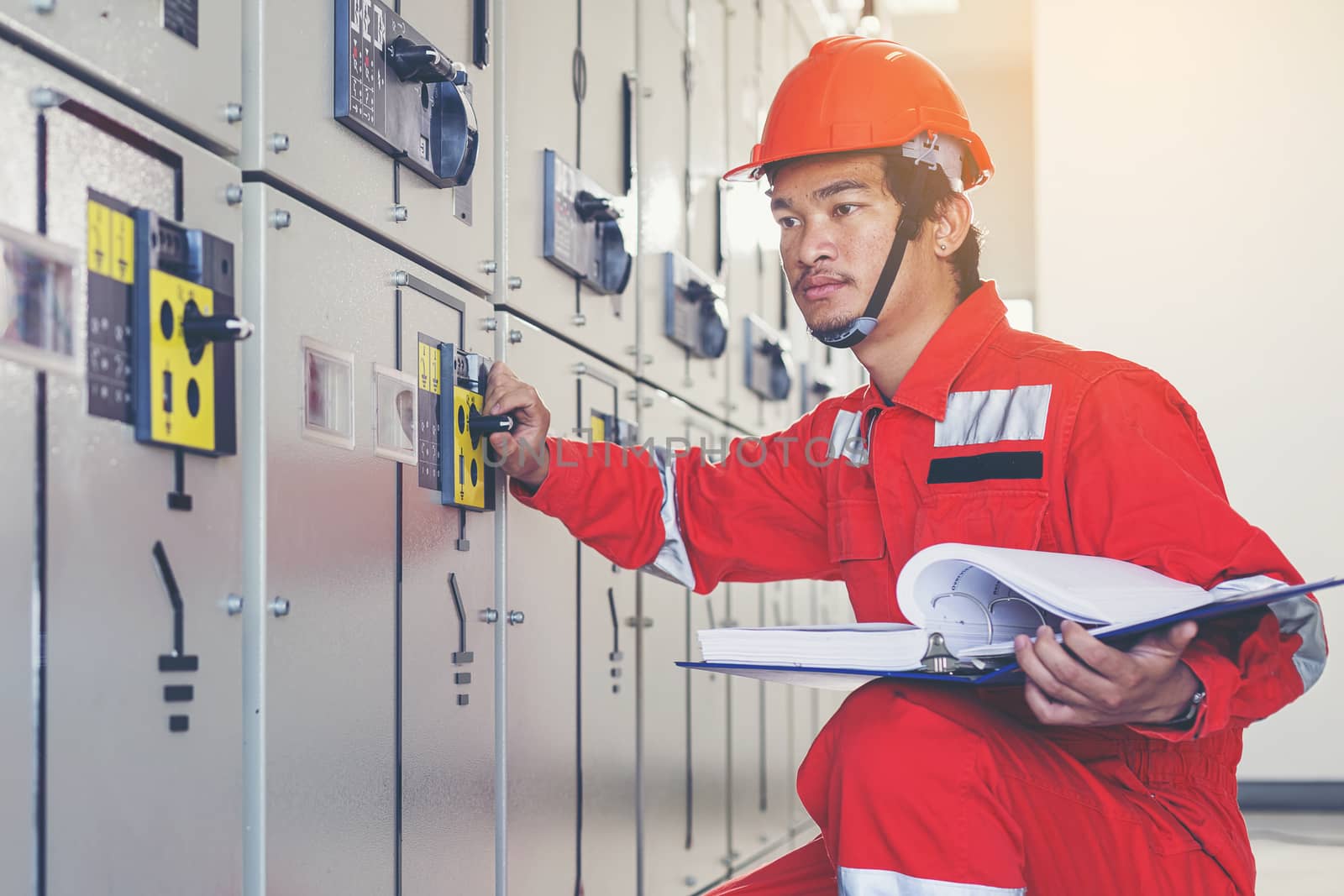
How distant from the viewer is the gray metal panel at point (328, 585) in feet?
4.61

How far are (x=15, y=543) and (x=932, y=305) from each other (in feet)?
4.88

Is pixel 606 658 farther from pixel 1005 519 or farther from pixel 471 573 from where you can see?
pixel 1005 519

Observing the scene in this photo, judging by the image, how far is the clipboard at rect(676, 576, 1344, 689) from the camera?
1360 mm

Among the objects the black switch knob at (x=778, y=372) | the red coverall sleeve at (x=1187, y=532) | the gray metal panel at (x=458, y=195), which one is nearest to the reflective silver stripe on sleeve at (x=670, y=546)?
the gray metal panel at (x=458, y=195)

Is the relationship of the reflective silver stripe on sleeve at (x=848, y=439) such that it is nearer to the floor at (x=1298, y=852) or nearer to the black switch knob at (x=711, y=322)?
the black switch knob at (x=711, y=322)

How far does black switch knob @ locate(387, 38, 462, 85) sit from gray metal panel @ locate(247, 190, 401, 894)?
0.23 m

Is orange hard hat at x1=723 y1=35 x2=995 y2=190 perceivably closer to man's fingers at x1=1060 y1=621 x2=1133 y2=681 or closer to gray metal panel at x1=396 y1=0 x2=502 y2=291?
gray metal panel at x1=396 y1=0 x2=502 y2=291

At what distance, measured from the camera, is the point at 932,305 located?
2164 millimetres

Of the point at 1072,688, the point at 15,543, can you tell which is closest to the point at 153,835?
the point at 15,543

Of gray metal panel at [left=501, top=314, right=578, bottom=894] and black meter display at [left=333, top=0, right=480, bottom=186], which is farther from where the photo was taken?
gray metal panel at [left=501, top=314, right=578, bottom=894]

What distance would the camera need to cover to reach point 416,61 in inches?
66.7

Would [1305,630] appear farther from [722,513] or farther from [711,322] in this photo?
[711,322]

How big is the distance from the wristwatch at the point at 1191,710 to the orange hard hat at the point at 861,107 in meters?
1.00

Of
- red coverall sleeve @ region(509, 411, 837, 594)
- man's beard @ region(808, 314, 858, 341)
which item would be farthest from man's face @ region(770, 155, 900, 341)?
red coverall sleeve @ region(509, 411, 837, 594)
